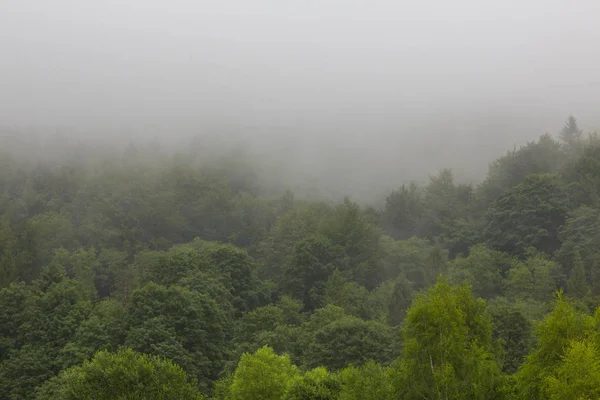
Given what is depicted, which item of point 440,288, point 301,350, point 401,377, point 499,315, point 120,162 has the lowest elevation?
point 301,350

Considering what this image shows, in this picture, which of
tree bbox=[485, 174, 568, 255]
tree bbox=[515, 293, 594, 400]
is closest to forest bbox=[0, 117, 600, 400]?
tree bbox=[515, 293, 594, 400]

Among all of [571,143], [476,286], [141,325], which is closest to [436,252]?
[476,286]

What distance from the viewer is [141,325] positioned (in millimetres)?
62156

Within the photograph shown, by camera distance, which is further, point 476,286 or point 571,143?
point 571,143

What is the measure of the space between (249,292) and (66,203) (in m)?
59.2

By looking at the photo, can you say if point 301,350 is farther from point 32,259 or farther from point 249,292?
point 32,259

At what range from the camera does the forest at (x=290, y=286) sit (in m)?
29.3

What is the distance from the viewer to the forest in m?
29.3

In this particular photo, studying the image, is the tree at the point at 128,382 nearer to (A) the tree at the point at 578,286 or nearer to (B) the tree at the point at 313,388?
(B) the tree at the point at 313,388

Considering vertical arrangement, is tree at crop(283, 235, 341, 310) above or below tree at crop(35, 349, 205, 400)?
below

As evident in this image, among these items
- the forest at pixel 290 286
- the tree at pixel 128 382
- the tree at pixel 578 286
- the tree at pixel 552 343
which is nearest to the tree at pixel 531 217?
the forest at pixel 290 286

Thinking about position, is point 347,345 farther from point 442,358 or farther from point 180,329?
point 442,358

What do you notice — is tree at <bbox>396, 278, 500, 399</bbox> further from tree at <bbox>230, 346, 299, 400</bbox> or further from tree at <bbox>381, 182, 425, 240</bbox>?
tree at <bbox>381, 182, 425, 240</bbox>

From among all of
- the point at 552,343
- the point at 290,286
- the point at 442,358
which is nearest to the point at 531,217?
the point at 290,286
